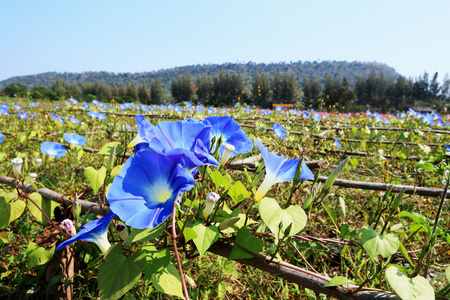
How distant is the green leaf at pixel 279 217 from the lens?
71cm

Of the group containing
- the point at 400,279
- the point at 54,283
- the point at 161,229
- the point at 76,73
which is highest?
the point at 76,73

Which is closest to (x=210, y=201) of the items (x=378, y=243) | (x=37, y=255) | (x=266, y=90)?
(x=378, y=243)

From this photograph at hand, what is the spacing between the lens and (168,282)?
2.52 feet

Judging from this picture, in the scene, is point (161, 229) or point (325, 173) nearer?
point (161, 229)

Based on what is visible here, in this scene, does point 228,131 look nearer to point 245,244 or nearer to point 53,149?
point 245,244

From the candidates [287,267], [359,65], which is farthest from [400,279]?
[359,65]

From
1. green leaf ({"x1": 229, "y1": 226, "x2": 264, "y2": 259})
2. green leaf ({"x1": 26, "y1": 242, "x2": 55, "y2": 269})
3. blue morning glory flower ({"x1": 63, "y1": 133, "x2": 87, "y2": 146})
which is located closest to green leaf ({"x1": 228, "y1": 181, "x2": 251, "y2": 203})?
green leaf ({"x1": 229, "y1": 226, "x2": 264, "y2": 259})

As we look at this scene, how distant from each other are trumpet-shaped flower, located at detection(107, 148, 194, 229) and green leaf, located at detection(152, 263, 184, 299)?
266 mm

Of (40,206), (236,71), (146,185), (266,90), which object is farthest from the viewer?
(236,71)

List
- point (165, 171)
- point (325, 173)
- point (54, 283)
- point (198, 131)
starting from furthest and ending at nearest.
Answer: point (325, 173)
point (54, 283)
point (198, 131)
point (165, 171)

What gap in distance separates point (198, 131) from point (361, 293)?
2.33 feet

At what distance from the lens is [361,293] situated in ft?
2.64

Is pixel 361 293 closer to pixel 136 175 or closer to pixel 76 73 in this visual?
pixel 136 175

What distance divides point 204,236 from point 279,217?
22cm
